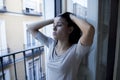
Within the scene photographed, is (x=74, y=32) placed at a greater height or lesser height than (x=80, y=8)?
lesser

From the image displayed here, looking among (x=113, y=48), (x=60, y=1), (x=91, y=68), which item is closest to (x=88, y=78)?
(x=91, y=68)

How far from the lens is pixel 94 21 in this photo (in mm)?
998

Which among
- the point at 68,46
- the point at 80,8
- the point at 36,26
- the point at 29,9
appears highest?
the point at 29,9

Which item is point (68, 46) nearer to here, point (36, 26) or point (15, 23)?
point (36, 26)

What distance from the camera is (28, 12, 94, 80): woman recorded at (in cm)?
77

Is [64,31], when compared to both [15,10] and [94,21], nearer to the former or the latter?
[94,21]

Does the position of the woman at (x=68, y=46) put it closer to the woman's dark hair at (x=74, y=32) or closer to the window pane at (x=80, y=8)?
Result: the woman's dark hair at (x=74, y=32)

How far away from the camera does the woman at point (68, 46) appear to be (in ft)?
2.53

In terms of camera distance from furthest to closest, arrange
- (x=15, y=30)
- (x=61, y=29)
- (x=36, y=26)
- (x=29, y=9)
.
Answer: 1. (x=15, y=30)
2. (x=29, y=9)
3. (x=36, y=26)
4. (x=61, y=29)

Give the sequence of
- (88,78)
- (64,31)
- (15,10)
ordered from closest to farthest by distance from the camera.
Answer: (64,31)
(88,78)
(15,10)

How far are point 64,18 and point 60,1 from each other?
29cm

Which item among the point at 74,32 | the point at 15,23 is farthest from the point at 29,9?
the point at 74,32

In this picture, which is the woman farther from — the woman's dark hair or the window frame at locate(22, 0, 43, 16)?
the window frame at locate(22, 0, 43, 16)

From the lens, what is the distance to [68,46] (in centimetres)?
86
